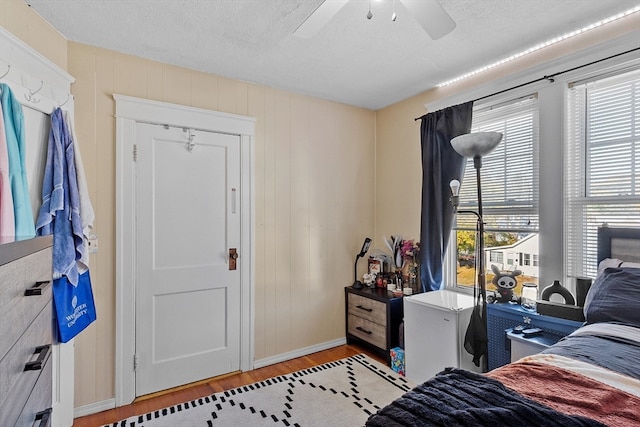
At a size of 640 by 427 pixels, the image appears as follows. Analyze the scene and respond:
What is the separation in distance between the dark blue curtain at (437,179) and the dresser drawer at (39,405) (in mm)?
2604

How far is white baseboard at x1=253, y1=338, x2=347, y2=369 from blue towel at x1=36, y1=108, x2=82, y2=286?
165 cm

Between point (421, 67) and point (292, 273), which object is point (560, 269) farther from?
point (292, 273)

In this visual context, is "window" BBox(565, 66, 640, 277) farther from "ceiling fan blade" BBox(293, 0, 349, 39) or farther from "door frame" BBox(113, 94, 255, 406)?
"door frame" BBox(113, 94, 255, 406)

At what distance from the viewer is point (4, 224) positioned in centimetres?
149

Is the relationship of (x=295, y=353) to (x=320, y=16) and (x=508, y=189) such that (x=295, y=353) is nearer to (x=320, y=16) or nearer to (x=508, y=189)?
(x=508, y=189)

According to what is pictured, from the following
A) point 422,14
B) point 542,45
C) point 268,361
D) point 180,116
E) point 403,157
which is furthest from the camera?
point 403,157

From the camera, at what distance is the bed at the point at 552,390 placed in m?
0.87

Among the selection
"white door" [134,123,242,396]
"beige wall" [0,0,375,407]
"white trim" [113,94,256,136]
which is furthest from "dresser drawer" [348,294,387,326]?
"white trim" [113,94,256,136]

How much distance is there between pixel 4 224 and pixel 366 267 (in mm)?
2942

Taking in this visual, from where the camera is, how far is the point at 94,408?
227 centimetres

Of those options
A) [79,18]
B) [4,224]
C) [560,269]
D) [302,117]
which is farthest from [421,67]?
[4,224]

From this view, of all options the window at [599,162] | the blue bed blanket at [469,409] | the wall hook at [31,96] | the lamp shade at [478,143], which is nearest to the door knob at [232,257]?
the wall hook at [31,96]

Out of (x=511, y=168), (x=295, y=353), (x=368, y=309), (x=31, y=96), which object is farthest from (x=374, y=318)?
(x=31, y=96)

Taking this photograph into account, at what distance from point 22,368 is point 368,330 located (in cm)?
275
